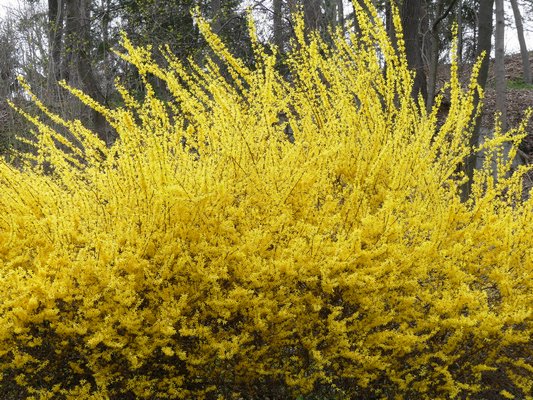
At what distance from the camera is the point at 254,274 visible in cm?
282

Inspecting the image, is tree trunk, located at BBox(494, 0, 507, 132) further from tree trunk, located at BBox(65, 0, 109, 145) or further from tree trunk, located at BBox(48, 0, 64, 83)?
tree trunk, located at BBox(48, 0, 64, 83)

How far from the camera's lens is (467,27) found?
1841cm

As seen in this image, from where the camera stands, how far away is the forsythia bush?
2896 millimetres

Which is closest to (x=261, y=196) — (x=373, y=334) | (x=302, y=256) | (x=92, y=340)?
(x=302, y=256)

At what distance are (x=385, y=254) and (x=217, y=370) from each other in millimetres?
1093

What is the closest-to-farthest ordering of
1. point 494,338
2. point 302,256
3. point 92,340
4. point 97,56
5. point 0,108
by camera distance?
1. point 92,340
2. point 302,256
3. point 494,338
4. point 97,56
5. point 0,108

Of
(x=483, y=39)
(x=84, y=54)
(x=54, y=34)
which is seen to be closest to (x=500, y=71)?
(x=483, y=39)

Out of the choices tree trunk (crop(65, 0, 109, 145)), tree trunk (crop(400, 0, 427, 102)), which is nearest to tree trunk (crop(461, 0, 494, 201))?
tree trunk (crop(400, 0, 427, 102))

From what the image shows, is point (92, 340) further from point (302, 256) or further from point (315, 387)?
point (315, 387)

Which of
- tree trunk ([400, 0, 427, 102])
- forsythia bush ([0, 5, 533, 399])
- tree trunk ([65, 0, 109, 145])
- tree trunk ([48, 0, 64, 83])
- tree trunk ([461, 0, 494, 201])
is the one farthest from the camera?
tree trunk ([48, 0, 64, 83])

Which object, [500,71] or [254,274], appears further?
[500,71]

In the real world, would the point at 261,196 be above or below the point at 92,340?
above

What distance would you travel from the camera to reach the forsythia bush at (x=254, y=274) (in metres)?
2.90

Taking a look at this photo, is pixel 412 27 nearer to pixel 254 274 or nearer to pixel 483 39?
pixel 483 39
